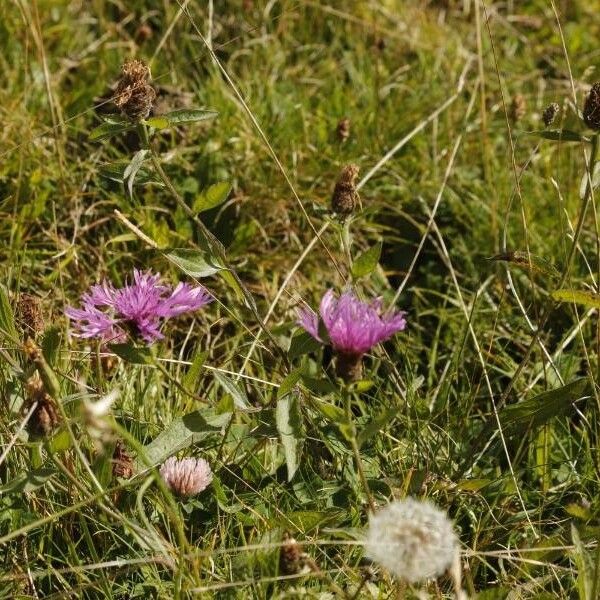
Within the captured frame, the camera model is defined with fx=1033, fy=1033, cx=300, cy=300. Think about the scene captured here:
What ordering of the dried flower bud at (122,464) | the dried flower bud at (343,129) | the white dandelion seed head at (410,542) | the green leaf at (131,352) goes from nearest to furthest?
1. the white dandelion seed head at (410,542)
2. the green leaf at (131,352)
3. the dried flower bud at (122,464)
4. the dried flower bud at (343,129)

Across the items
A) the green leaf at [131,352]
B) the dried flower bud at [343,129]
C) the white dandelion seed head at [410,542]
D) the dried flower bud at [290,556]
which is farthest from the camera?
the dried flower bud at [343,129]

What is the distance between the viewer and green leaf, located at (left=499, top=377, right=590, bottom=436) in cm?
142

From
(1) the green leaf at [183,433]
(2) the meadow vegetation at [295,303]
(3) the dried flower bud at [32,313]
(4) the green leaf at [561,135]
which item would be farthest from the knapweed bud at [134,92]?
(4) the green leaf at [561,135]

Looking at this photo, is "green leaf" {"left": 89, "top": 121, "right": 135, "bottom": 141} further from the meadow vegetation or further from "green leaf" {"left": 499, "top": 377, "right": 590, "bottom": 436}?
"green leaf" {"left": 499, "top": 377, "right": 590, "bottom": 436}

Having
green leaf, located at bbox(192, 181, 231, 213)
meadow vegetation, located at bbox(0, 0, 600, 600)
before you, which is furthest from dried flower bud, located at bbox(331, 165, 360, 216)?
green leaf, located at bbox(192, 181, 231, 213)

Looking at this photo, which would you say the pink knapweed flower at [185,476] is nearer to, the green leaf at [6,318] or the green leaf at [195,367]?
the green leaf at [195,367]

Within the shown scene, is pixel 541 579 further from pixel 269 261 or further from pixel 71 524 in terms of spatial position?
pixel 269 261

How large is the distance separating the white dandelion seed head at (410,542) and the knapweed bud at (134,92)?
0.59 meters

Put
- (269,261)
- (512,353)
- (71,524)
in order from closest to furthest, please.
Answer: (71,524), (512,353), (269,261)

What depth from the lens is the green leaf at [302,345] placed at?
1293 millimetres

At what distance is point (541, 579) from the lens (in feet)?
4.17

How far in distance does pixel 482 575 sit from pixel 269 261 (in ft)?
2.88

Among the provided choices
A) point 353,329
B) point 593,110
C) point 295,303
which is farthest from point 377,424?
point 295,303

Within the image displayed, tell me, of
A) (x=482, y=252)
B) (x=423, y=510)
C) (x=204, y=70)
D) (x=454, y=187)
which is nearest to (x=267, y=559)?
(x=423, y=510)
